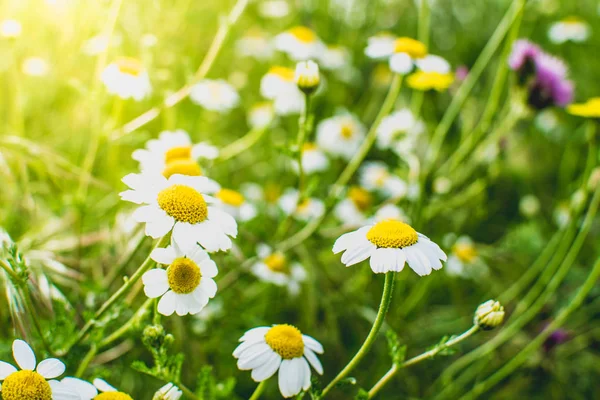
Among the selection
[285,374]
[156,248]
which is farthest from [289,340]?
[156,248]

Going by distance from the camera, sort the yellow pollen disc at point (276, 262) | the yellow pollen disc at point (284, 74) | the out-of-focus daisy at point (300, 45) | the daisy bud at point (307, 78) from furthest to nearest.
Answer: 1. the out-of-focus daisy at point (300, 45)
2. the yellow pollen disc at point (284, 74)
3. the yellow pollen disc at point (276, 262)
4. the daisy bud at point (307, 78)

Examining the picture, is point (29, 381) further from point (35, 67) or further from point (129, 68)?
point (35, 67)

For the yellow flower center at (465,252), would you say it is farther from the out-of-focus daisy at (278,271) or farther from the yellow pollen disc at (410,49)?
the yellow pollen disc at (410,49)

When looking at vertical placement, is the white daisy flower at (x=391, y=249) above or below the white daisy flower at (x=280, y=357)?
above

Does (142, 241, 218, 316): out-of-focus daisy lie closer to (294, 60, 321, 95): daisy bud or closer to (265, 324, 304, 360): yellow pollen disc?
(265, 324, 304, 360): yellow pollen disc

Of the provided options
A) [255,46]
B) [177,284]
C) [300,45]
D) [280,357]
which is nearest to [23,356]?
[177,284]

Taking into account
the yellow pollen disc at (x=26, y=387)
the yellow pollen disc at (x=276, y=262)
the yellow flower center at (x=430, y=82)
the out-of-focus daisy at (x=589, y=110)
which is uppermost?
the yellow pollen disc at (x=26, y=387)

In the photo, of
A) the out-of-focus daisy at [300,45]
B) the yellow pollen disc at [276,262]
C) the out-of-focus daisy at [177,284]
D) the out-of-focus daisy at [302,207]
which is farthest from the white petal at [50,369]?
the out-of-focus daisy at [300,45]

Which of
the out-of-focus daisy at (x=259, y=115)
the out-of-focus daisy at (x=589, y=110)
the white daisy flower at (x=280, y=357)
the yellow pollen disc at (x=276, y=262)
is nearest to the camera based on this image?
the white daisy flower at (x=280, y=357)
